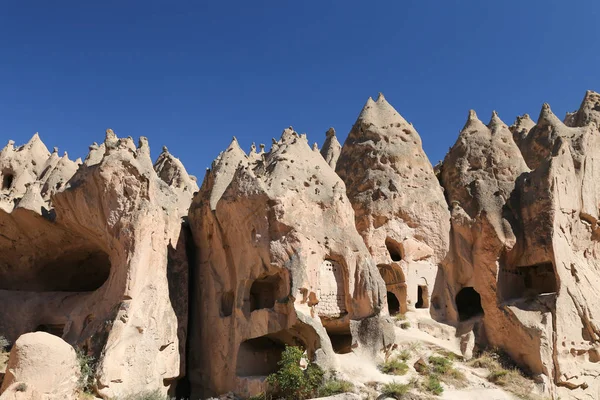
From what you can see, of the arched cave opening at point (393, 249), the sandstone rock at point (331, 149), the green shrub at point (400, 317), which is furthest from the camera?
the sandstone rock at point (331, 149)

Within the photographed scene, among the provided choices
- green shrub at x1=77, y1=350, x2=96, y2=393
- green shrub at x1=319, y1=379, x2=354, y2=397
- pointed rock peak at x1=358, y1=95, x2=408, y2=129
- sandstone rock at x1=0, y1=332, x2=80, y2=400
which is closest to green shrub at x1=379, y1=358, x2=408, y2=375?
green shrub at x1=319, y1=379, x2=354, y2=397

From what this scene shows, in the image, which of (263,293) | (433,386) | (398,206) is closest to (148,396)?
(263,293)

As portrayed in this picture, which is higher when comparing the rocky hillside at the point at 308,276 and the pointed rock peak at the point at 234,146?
the pointed rock peak at the point at 234,146

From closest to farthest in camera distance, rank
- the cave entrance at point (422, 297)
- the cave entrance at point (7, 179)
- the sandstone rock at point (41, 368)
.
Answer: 1. the sandstone rock at point (41, 368)
2. the cave entrance at point (422, 297)
3. the cave entrance at point (7, 179)

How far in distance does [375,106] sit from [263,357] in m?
12.5

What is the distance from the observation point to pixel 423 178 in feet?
71.8

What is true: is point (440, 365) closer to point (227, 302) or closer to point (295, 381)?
point (295, 381)

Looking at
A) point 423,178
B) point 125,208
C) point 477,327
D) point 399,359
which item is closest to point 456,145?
point 423,178

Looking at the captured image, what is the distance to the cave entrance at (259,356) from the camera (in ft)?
54.3

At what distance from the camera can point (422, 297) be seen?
1995cm

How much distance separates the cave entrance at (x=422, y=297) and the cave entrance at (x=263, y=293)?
5.57 metres

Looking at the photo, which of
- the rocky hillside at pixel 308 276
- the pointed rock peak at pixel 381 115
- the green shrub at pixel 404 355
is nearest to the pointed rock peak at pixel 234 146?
the rocky hillside at pixel 308 276

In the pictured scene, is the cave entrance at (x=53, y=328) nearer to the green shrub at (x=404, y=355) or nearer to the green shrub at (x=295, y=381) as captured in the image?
the green shrub at (x=295, y=381)

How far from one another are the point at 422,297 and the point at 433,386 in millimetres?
5439
